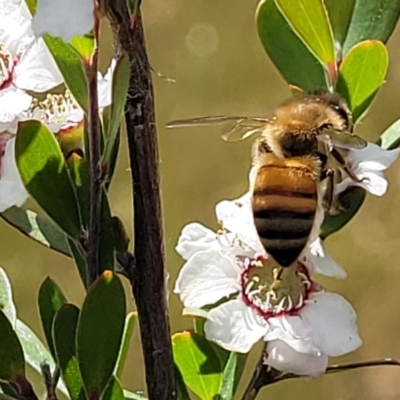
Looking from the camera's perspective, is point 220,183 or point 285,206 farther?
point 220,183

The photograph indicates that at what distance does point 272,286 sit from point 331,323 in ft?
0.33

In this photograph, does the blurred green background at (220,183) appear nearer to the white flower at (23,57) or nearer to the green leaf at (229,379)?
the green leaf at (229,379)

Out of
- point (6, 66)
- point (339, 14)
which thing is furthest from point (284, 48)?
point (6, 66)

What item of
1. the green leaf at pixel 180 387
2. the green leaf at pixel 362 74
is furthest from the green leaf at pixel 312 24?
the green leaf at pixel 180 387

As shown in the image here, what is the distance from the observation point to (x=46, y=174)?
817 mm

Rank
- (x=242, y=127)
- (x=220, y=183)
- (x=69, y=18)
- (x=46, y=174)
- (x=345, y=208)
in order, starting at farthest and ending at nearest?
(x=220, y=183)
(x=242, y=127)
(x=345, y=208)
(x=46, y=174)
(x=69, y=18)

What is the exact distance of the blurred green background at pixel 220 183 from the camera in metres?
2.94

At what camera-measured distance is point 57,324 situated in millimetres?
811

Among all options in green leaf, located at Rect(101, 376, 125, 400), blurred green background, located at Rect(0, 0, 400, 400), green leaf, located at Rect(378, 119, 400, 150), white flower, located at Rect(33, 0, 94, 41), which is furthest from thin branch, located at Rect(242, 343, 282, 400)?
blurred green background, located at Rect(0, 0, 400, 400)

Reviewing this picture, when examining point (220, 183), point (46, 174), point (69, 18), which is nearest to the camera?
point (69, 18)

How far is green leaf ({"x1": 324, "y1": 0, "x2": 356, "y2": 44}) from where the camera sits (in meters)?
0.93

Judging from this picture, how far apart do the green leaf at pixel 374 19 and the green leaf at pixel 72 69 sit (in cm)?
29

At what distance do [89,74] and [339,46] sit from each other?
28 cm

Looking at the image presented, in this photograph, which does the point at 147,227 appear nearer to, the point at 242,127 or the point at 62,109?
the point at 62,109
